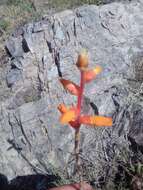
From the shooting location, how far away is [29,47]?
15.2ft

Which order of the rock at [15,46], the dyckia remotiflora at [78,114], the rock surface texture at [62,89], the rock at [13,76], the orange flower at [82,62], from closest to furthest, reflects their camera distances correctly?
the orange flower at [82,62] < the dyckia remotiflora at [78,114] < the rock surface texture at [62,89] < the rock at [13,76] < the rock at [15,46]

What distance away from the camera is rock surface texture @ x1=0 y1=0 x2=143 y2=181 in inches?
128

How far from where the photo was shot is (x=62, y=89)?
3828 millimetres

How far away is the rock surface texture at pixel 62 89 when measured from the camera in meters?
3.25

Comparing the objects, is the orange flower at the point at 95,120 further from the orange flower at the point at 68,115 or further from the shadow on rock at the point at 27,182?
the shadow on rock at the point at 27,182

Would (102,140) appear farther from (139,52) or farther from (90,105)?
(139,52)

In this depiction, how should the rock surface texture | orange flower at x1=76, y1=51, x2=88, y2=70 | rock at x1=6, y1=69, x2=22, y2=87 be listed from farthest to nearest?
rock at x1=6, y1=69, x2=22, y2=87
the rock surface texture
orange flower at x1=76, y1=51, x2=88, y2=70

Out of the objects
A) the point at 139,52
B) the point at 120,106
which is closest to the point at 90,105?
the point at 120,106

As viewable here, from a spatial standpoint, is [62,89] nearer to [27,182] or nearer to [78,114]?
[27,182]

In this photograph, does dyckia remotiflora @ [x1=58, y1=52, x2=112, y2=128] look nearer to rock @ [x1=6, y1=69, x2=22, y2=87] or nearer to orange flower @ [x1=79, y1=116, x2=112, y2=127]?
orange flower @ [x1=79, y1=116, x2=112, y2=127]

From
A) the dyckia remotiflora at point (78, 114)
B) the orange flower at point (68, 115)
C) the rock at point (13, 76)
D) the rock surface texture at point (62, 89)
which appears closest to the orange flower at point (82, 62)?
the dyckia remotiflora at point (78, 114)

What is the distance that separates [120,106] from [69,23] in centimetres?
169

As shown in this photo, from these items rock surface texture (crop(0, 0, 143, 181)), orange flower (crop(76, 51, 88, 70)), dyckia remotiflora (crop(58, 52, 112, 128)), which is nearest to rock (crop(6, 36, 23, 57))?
rock surface texture (crop(0, 0, 143, 181))

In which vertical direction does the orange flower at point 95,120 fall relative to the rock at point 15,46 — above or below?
above
